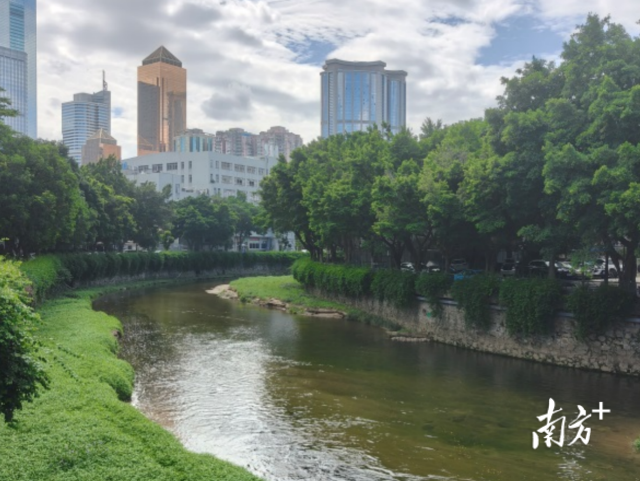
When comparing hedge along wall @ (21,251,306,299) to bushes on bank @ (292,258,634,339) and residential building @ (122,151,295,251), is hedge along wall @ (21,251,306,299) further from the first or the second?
bushes on bank @ (292,258,634,339)

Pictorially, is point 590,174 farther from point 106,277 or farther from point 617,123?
point 106,277

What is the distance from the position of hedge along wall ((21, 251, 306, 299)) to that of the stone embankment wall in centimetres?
2241

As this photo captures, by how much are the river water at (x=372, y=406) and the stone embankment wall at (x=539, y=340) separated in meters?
0.77

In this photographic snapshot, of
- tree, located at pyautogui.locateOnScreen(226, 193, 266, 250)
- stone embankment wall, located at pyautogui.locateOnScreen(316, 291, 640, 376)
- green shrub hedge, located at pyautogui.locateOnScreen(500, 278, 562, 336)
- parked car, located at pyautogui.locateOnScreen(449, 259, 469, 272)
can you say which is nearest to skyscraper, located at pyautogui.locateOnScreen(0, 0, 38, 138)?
tree, located at pyautogui.locateOnScreen(226, 193, 266, 250)

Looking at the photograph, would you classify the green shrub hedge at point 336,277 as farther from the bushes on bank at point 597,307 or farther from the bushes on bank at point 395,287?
the bushes on bank at point 597,307

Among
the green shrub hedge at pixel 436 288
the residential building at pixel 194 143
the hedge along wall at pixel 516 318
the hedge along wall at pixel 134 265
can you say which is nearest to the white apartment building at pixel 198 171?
the hedge along wall at pixel 134 265

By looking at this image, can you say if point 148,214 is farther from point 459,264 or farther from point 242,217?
point 459,264

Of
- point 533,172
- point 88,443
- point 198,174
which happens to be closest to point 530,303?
point 533,172

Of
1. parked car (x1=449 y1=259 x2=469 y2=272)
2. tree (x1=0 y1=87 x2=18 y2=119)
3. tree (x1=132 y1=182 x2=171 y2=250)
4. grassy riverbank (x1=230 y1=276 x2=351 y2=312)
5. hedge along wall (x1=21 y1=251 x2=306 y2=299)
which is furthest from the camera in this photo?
tree (x1=132 y1=182 x2=171 y2=250)

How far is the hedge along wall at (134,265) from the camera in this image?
40.2m

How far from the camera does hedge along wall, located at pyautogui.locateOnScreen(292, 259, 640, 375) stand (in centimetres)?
2505

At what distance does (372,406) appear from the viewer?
20.8 m

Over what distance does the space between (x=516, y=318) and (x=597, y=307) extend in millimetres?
4056

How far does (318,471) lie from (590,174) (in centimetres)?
1609
